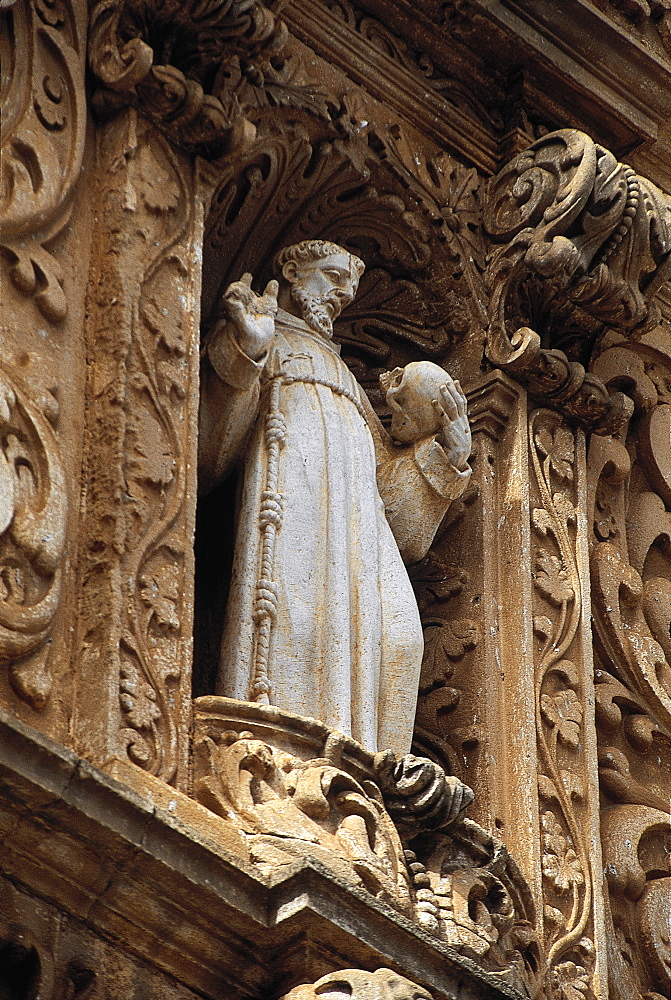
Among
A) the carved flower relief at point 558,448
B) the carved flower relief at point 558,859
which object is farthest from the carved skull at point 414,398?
the carved flower relief at point 558,859

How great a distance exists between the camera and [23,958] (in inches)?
187

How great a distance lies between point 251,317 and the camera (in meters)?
5.93

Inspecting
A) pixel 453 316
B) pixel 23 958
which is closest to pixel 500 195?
pixel 453 316

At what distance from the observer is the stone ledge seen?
475cm

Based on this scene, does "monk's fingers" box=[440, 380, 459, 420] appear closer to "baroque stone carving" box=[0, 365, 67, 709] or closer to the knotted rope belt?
the knotted rope belt

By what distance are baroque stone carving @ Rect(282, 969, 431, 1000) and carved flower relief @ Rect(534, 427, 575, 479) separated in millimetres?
2163

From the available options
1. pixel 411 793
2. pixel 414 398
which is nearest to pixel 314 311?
pixel 414 398

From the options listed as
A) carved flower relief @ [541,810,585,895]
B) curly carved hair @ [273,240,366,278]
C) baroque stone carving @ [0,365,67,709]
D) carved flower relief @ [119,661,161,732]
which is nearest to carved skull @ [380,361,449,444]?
curly carved hair @ [273,240,366,278]

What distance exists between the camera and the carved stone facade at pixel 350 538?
196 inches

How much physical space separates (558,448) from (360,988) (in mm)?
2308

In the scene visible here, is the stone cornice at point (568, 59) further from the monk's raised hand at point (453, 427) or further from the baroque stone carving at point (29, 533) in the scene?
the baroque stone carving at point (29, 533)

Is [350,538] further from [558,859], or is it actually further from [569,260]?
[569,260]

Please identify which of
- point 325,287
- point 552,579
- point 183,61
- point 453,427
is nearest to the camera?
point 183,61

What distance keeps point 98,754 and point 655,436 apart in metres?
2.64
